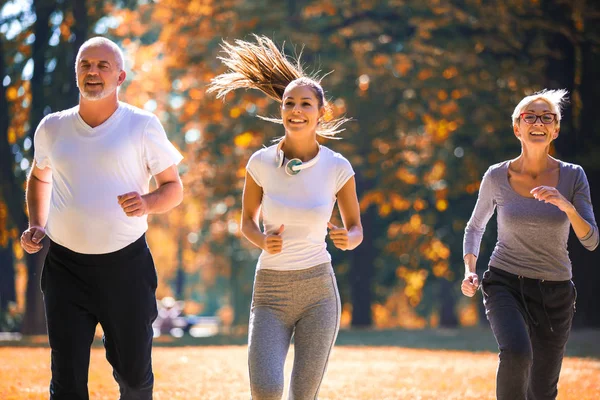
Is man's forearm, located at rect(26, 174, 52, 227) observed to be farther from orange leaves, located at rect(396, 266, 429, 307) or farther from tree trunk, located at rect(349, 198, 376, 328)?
orange leaves, located at rect(396, 266, 429, 307)

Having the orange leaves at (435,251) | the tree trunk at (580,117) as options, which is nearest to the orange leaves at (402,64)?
the tree trunk at (580,117)

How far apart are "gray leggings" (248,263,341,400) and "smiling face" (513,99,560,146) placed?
5.65 ft

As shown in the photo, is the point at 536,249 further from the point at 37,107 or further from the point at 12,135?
the point at 12,135

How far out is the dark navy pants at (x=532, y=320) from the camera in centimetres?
656

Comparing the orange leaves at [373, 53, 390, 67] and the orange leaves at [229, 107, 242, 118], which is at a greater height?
the orange leaves at [373, 53, 390, 67]

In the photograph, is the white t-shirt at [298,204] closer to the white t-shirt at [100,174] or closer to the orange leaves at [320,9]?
the white t-shirt at [100,174]

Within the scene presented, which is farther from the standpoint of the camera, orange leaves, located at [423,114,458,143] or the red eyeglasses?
orange leaves, located at [423,114,458,143]

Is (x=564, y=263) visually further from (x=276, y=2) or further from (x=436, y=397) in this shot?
(x=276, y=2)

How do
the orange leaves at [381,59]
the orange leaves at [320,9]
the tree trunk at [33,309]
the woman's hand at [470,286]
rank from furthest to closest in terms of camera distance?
the orange leaves at [381,59]
the orange leaves at [320,9]
the tree trunk at [33,309]
the woman's hand at [470,286]

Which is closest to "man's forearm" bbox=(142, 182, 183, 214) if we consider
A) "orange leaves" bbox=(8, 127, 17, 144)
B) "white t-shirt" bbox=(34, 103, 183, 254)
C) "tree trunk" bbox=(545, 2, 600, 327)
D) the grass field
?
"white t-shirt" bbox=(34, 103, 183, 254)

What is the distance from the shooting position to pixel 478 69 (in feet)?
75.2

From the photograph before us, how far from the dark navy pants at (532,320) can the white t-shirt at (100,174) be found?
235 centimetres

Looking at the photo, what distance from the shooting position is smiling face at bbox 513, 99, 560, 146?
22.8 ft

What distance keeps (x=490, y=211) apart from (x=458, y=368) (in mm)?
7263
